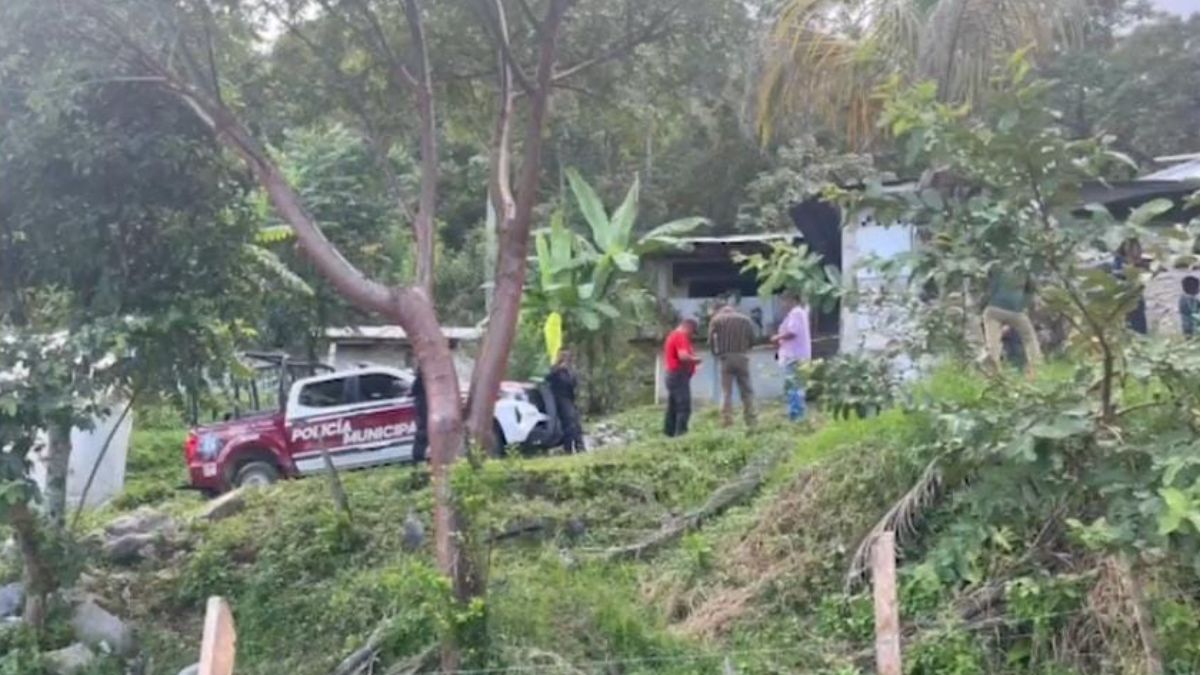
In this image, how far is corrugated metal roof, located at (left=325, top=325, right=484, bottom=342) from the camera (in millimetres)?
22312

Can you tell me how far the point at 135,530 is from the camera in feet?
39.9

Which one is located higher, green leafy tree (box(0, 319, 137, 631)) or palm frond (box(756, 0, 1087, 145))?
palm frond (box(756, 0, 1087, 145))

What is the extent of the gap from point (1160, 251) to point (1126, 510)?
94cm

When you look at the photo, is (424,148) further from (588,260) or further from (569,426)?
(588,260)

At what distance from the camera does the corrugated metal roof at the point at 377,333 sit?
73.2 feet

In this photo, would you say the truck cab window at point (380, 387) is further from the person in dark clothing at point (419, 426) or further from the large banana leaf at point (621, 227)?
the large banana leaf at point (621, 227)

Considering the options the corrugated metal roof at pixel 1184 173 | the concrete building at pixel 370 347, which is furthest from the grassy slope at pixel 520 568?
the concrete building at pixel 370 347

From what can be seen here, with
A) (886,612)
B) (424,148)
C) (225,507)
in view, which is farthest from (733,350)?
(886,612)

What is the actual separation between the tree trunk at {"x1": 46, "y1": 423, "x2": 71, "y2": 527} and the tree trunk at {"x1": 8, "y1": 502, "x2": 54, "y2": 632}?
321mm

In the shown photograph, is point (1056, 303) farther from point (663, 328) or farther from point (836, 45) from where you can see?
point (663, 328)

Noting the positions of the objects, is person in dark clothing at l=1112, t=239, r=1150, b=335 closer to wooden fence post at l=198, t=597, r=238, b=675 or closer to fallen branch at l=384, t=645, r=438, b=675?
wooden fence post at l=198, t=597, r=238, b=675

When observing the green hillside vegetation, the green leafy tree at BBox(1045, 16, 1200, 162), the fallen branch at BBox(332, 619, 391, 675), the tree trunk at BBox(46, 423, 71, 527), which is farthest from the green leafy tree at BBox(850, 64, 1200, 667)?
the green leafy tree at BBox(1045, 16, 1200, 162)

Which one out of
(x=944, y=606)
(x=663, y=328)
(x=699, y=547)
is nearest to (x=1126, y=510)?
(x=944, y=606)

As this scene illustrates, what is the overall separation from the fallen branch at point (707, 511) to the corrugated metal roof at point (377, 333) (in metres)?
11.3
